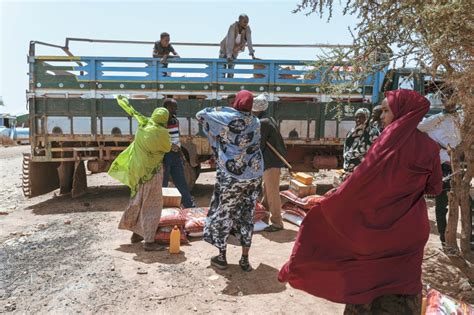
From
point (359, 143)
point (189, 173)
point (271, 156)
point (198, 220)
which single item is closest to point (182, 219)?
point (198, 220)

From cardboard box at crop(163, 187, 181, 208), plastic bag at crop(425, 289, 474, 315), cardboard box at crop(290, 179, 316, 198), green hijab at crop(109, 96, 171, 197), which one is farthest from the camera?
cardboard box at crop(290, 179, 316, 198)

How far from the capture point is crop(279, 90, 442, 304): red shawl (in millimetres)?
1955

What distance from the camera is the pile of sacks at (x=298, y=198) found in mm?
5609

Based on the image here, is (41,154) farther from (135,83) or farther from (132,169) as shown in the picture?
(132,169)

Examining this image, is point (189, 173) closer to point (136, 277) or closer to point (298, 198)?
point (298, 198)

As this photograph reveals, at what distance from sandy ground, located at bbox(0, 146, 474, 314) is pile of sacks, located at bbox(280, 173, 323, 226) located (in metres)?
0.25

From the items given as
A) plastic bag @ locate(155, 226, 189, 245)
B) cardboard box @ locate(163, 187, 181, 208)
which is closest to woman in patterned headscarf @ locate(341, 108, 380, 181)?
plastic bag @ locate(155, 226, 189, 245)

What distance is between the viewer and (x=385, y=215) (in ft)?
6.46

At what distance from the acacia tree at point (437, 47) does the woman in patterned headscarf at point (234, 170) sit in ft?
3.39

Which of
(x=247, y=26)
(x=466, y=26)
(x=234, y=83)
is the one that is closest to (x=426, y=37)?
(x=466, y=26)

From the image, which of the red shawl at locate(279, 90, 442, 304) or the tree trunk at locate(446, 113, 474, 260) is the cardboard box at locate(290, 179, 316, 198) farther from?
the red shawl at locate(279, 90, 442, 304)

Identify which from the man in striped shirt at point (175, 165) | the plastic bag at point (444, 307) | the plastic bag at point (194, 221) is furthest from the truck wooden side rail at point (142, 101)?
the plastic bag at point (444, 307)

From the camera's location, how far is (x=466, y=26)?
9.23 feet

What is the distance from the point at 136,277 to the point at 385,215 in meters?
2.54
